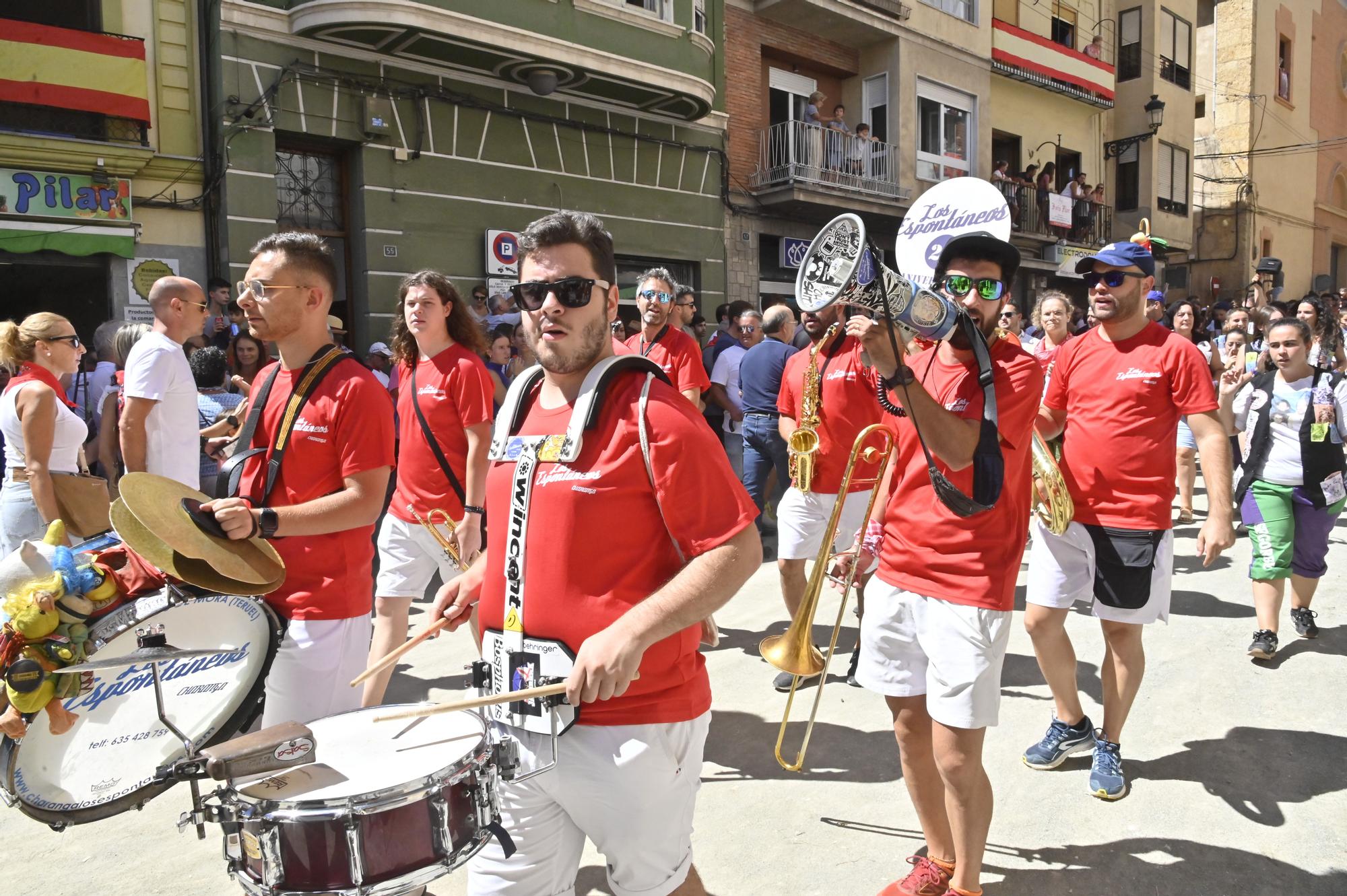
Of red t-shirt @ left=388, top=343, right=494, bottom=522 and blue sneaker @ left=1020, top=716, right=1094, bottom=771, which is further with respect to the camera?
red t-shirt @ left=388, top=343, right=494, bottom=522

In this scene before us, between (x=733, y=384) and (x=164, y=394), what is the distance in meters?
5.61

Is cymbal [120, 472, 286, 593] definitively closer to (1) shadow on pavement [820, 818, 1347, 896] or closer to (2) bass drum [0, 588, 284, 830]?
(2) bass drum [0, 588, 284, 830]

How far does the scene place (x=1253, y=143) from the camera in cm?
2867

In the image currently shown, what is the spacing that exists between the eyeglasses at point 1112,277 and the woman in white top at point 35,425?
5.19 meters

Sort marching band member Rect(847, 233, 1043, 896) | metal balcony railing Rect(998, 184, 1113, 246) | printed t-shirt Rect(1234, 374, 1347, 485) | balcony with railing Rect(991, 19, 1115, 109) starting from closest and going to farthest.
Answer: marching band member Rect(847, 233, 1043, 896), printed t-shirt Rect(1234, 374, 1347, 485), balcony with railing Rect(991, 19, 1115, 109), metal balcony railing Rect(998, 184, 1113, 246)

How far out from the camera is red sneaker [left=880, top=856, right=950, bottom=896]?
2.94m

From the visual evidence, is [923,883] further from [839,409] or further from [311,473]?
[839,409]

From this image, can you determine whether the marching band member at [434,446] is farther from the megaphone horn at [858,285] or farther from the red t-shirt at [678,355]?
the megaphone horn at [858,285]

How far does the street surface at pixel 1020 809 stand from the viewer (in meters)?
3.21

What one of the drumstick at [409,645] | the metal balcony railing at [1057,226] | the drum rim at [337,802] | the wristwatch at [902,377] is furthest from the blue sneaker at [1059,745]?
the metal balcony railing at [1057,226]

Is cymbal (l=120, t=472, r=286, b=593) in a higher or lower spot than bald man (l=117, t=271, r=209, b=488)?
lower

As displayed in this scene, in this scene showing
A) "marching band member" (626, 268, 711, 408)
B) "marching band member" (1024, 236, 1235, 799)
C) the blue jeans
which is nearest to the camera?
"marching band member" (1024, 236, 1235, 799)

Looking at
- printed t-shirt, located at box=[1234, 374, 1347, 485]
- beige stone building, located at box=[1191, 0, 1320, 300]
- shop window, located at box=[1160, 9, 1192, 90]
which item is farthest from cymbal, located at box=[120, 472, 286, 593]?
beige stone building, located at box=[1191, 0, 1320, 300]

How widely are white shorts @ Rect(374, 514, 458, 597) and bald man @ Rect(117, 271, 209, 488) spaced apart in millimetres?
1365
